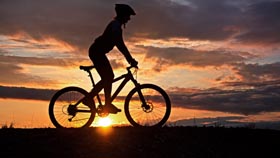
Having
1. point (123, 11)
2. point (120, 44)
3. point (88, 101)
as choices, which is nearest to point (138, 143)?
point (88, 101)

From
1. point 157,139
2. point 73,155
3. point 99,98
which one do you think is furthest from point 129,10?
point 73,155

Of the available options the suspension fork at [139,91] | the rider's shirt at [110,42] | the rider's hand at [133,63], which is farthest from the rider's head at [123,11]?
the suspension fork at [139,91]

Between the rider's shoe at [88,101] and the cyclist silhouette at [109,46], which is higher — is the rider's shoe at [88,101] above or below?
below

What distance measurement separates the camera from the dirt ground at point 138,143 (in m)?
12.0

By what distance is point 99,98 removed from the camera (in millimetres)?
14758

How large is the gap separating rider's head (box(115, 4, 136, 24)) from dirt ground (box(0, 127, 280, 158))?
2.87 meters

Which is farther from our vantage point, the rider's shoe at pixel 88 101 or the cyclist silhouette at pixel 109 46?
the rider's shoe at pixel 88 101

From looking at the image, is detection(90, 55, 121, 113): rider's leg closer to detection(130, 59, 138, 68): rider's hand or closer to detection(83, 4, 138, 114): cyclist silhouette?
detection(83, 4, 138, 114): cyclist silhouette

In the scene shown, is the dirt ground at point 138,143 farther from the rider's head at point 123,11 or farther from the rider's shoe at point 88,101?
the rider's head at point 123,11

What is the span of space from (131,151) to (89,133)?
4.87ft

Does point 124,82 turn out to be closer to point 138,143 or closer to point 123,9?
point 123,9

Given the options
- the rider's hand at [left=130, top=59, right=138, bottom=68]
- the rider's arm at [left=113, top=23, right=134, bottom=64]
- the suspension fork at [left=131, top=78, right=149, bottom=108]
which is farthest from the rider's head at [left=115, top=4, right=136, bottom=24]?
the suspension fork at [left=131, top=78, right=149, bottom=108]

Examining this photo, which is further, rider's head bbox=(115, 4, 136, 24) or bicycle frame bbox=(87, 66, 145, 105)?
bicycle frame bbox=(87, 66, 145, 105)

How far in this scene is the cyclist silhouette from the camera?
14.1m
